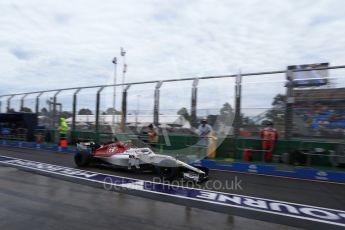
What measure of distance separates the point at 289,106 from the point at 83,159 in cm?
730

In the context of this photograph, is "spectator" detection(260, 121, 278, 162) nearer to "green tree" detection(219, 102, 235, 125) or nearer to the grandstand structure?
the grandstand structure

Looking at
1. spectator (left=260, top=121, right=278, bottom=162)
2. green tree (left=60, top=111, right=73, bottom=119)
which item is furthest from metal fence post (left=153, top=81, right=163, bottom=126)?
green tree (left=60, top=111, right=73, bottom=119)

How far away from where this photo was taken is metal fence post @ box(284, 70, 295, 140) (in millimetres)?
12672

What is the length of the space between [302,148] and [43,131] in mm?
15661

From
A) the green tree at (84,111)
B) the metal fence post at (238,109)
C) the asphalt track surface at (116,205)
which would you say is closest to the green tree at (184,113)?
the metal fence post at (238,109)

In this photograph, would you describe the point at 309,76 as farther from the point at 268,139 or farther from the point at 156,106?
the point at 156,106

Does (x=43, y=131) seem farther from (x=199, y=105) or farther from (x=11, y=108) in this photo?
(x=199, y=105)

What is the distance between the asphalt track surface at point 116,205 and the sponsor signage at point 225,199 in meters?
0.42

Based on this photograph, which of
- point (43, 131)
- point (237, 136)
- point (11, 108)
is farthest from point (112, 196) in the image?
point (11, 108)

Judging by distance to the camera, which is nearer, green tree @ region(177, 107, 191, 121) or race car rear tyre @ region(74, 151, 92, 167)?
race car rear tyre @ region(74, 151, 92, 167)

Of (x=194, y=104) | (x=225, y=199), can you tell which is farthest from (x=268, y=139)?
(x=225, y=199)

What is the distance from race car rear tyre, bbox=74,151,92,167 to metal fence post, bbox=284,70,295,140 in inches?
271

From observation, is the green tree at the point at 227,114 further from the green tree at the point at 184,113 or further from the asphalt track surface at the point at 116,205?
the asphalt track surface at the point at 116,205

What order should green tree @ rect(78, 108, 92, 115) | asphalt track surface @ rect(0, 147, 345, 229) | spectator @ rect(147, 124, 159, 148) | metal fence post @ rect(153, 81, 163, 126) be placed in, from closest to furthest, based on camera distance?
asphalt track surface @ rect(0, 147, 345, 229) → spectator @ rect(147, 124, 159, 148) → metal fence post @ rect(153, 81, 163, 126) → green tree @ rect(78, 108, 92, 115)
